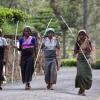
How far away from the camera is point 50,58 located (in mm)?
18156

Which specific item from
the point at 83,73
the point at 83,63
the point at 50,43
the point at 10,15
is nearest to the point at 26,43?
the point at 50,43

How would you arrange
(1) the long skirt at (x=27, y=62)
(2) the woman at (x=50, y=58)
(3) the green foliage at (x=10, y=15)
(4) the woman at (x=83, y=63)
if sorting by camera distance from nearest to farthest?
(4) the woman at (x=83, y=63)
(2) the woman at (x=50, y=58)
(1) the long skirt at (x=27, y=62)
(3) the green foliage at (x=10, y=15)

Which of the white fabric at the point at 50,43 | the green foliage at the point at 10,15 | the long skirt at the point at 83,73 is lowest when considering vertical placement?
the long skirt at the point at 83,73

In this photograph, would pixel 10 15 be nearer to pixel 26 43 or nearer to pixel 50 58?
pixel 26 43

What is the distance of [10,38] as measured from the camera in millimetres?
24359

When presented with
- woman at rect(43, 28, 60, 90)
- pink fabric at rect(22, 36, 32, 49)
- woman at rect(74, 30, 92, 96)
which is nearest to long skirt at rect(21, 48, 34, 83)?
pink fabric at rect(22, 36, 32, 49)

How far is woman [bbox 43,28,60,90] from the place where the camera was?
18.0 metres

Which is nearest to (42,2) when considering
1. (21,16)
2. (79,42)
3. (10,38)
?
(21,16)

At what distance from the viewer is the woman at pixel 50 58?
18.0m

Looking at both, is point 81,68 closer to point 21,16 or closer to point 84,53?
point 84,53

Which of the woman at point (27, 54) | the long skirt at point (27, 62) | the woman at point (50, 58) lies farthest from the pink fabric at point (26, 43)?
the woman at point (50, 58)

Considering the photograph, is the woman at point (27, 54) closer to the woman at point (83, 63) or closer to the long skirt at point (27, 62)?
the long skirt at point (27, 62)

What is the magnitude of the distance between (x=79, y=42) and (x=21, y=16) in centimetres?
1216

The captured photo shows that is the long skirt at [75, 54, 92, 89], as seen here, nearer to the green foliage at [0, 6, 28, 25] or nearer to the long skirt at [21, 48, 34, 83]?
the long skirt at [21, 48, 34, 83]
